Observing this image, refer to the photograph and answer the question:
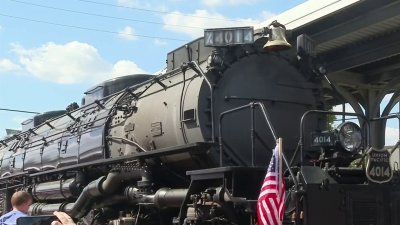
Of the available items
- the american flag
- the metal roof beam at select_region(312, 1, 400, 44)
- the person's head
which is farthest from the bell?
the metal roof beam at select_region(312, 1, 400, 44)

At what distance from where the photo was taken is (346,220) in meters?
5.91

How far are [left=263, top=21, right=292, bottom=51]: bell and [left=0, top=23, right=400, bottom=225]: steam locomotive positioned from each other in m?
0.01

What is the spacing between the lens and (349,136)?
670 centimetres

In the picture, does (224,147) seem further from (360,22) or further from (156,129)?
(360,22)

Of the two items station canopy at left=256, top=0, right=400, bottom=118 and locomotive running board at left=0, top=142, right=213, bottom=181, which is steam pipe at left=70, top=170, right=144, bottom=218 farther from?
station canopy at left=256, top=0, right=400, bottom=118

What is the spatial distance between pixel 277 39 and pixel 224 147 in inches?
64.6

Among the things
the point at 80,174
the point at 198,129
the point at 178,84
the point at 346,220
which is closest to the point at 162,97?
the point at 178,84

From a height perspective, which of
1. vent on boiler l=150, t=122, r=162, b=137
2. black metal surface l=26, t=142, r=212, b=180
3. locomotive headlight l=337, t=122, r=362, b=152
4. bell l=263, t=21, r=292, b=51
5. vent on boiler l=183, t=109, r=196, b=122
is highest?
bell l=263, t=21, r=292, b=51

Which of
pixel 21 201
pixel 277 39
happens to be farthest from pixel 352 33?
pixel 21 201

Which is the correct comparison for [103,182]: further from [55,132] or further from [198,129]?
[55,132]

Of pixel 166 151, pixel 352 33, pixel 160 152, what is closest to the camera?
pixel 166 151

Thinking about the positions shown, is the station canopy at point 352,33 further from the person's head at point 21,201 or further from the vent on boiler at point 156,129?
the person's head at point 21,201

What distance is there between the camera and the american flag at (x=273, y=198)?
5473mm

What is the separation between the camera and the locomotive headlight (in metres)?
6.61
